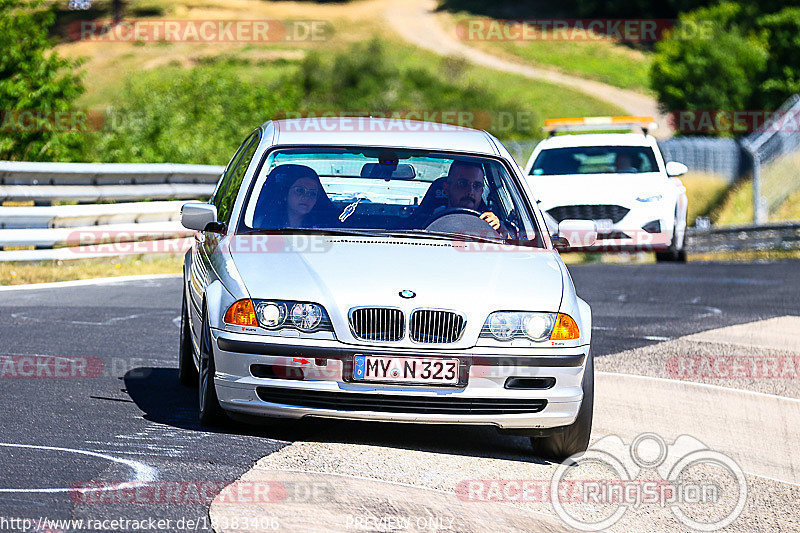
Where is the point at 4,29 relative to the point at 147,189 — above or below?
above

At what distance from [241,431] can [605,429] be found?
2.13m

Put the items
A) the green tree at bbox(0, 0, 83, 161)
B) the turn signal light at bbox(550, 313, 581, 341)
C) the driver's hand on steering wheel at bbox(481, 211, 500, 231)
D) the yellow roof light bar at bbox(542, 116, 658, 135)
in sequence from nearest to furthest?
the turn signal light at bbox(550, 313, 581, 341) → the driver's hand on steering wheel at bbox(481, 211, 500, 231) → the yellow roof light bar at bbox(542, 116, 658, 135) → the green tree at bbox(0, 0, 83, 161)

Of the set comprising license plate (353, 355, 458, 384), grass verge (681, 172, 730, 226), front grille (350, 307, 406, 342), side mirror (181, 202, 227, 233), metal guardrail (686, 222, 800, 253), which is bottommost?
grass verge (681, 172, 730, 226)

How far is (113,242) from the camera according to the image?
16203 mm

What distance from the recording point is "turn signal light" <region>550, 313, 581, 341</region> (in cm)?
629

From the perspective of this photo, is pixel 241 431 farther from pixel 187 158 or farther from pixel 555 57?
pixel 555 57

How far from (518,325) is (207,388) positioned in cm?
153

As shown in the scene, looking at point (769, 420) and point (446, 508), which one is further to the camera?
point (769, 420)

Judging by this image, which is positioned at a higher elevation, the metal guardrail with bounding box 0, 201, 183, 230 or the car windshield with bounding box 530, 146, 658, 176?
the car windshield with bounding box 530, 146, 658, 176

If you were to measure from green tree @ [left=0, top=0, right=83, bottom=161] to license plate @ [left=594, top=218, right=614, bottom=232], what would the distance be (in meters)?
9.44

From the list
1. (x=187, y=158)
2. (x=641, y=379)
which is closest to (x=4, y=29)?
(x=187, y=158)

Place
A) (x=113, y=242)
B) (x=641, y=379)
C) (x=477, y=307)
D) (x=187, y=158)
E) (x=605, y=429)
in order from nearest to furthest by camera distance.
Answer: (x=477, y=307) < (x=605, y=429) < (x=641, y=379) < (x=113, y=242) < (x=187, y=158)

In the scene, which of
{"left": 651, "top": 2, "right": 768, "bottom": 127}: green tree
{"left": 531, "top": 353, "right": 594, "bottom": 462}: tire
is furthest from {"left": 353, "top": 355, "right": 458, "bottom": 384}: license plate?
{"left": 651, "top": 2, "right": 768, "bottom": 127}: green tree

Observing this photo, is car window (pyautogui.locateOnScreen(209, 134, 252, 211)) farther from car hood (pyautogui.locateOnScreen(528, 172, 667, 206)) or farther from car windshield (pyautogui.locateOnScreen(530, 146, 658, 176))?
car windshield (pyautogui.locateOnScreen(530, 146, 658, 176))
